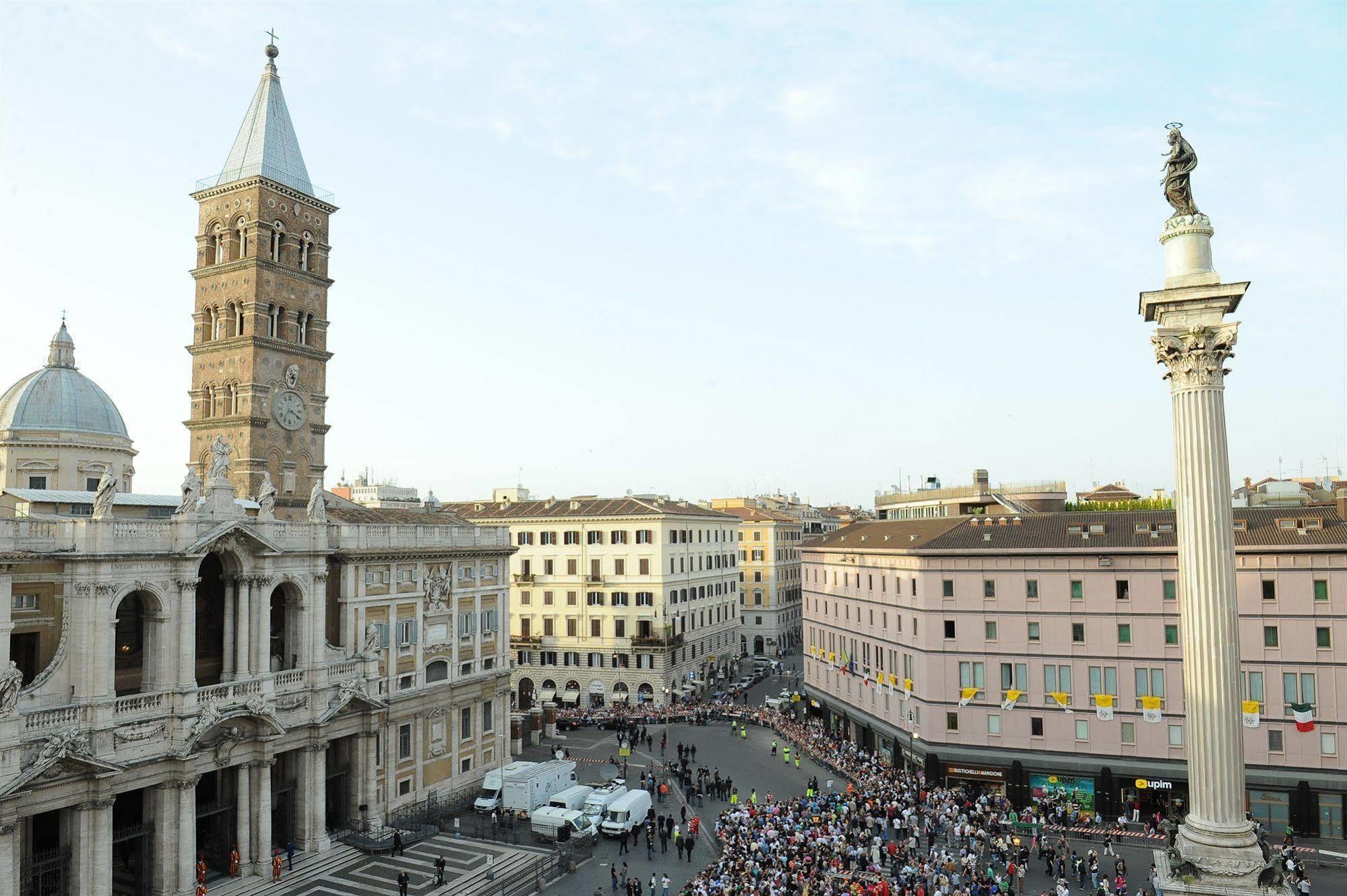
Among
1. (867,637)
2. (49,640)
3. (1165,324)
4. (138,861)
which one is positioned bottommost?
(138,861)

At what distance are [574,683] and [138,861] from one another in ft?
140

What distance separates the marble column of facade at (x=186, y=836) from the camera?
32750mm

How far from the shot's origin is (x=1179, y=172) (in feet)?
74.7

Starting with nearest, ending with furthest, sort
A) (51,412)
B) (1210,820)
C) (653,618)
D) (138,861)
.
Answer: (1210,820) → (138,861) → (51,412) → (653,618)

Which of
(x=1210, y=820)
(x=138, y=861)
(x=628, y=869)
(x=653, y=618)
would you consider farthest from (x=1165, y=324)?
(x=653, y=618)

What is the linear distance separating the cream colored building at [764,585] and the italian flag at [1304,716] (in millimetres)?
65165

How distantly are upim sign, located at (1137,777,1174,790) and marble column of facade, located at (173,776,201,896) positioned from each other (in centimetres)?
3977

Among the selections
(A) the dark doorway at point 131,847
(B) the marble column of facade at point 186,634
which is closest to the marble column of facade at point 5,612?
(B) the marble column of facade at point 186,634

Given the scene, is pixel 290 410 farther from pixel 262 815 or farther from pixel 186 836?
pixel 186 836

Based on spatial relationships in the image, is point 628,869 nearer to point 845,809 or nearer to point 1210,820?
point 845,809

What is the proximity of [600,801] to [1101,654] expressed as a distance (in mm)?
24960

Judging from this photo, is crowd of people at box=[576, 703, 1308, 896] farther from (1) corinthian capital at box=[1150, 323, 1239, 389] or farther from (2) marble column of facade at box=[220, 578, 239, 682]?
(2) marble column of facade at box=[220, 578, 239, 682]

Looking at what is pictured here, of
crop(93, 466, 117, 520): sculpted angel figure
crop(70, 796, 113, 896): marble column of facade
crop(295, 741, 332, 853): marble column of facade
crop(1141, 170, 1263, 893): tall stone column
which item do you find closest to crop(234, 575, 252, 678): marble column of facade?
A: crop(295, 741, 332, 853): marble column of facade

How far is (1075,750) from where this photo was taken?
148 feet
